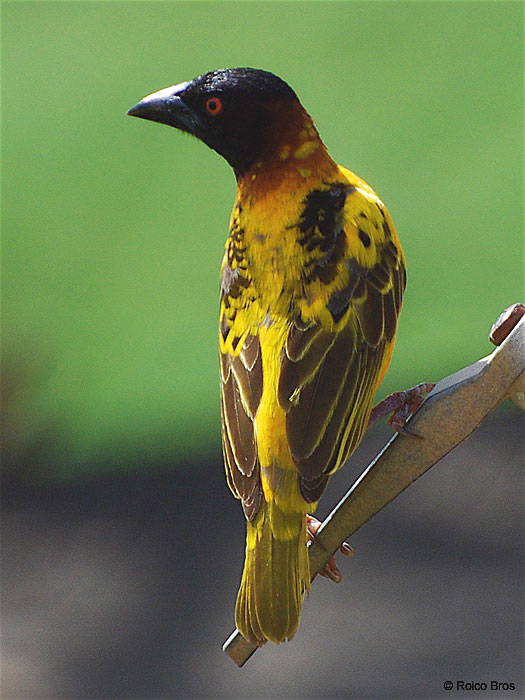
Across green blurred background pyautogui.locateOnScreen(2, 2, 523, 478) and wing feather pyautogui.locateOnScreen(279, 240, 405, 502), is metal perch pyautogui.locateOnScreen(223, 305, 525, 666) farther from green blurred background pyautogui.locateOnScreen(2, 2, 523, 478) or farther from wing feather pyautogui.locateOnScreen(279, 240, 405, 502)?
green blurred background pyautogui.locateOnScreen(2, 2, 523, 478)

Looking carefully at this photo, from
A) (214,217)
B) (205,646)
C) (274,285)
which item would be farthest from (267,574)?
(214,217)

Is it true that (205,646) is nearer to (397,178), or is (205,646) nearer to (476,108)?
(397,178)

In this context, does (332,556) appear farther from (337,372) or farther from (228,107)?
(228,107)

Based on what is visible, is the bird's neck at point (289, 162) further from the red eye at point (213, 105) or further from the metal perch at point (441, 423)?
the metal perch at point (441, 423)

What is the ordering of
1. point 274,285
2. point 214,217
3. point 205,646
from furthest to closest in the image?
point 214,217 → point 205,646 → point 274,285

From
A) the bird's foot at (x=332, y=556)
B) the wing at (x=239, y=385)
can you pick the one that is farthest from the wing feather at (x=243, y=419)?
the bird's foot at (x=332, y=556)

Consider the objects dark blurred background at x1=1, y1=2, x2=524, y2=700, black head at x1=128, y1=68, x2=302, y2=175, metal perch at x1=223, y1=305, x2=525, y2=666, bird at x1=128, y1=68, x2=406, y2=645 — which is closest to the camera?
metal perch at x1=223, y1=305, x2=525, y2=666

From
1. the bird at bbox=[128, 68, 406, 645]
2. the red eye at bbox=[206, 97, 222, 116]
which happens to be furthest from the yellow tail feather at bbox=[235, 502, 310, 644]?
the red eye at bbox=[206, 97, 222, 116]
